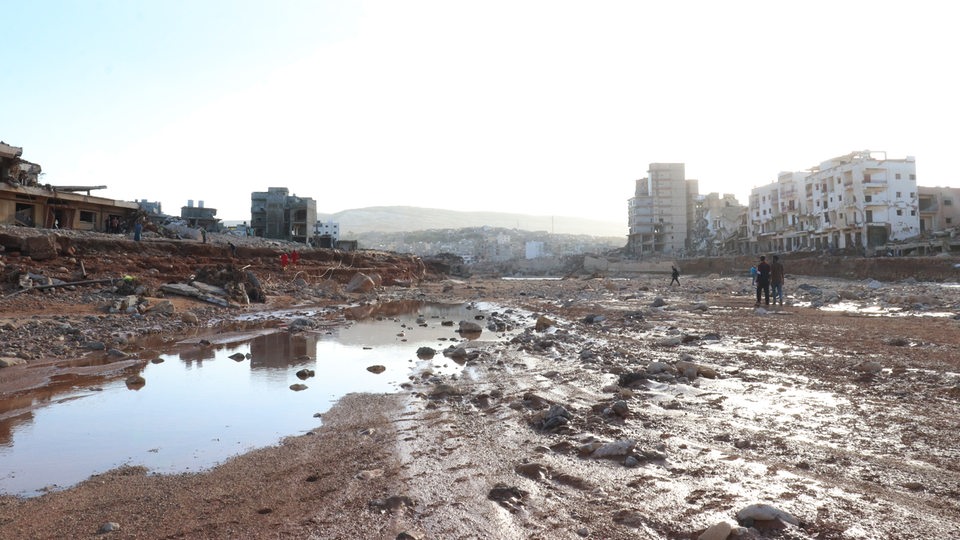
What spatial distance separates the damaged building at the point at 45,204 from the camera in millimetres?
28844

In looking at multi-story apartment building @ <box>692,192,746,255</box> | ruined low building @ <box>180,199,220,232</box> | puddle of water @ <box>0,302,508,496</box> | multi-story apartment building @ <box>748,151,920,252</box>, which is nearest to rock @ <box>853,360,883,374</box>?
puddle of water @ <box>0,302,508,496</box>

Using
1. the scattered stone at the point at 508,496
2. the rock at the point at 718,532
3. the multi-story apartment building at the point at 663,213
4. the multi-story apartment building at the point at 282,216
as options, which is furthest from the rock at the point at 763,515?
the multi-story apartment building at the point at 663,213

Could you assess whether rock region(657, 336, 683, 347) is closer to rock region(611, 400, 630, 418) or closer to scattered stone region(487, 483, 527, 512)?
rock region(611, 400, 630, 418)

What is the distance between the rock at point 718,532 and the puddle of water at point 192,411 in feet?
13.7

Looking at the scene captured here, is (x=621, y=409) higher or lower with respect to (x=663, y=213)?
lower

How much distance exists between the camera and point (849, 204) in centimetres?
6103

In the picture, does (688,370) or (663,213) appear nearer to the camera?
(688,370)

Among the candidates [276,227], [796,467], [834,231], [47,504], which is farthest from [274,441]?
[834,231]

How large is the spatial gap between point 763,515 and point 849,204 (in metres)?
70.4

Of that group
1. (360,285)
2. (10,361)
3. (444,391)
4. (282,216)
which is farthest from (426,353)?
(282,216)

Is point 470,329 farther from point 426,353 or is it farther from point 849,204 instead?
point 849,204

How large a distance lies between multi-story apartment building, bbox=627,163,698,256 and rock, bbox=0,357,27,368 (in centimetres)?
10276

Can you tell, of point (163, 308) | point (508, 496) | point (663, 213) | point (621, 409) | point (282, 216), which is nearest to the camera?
point (508, 496)

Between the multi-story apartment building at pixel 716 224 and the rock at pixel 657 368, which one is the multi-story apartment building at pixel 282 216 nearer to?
the rock at pixel 657 368
